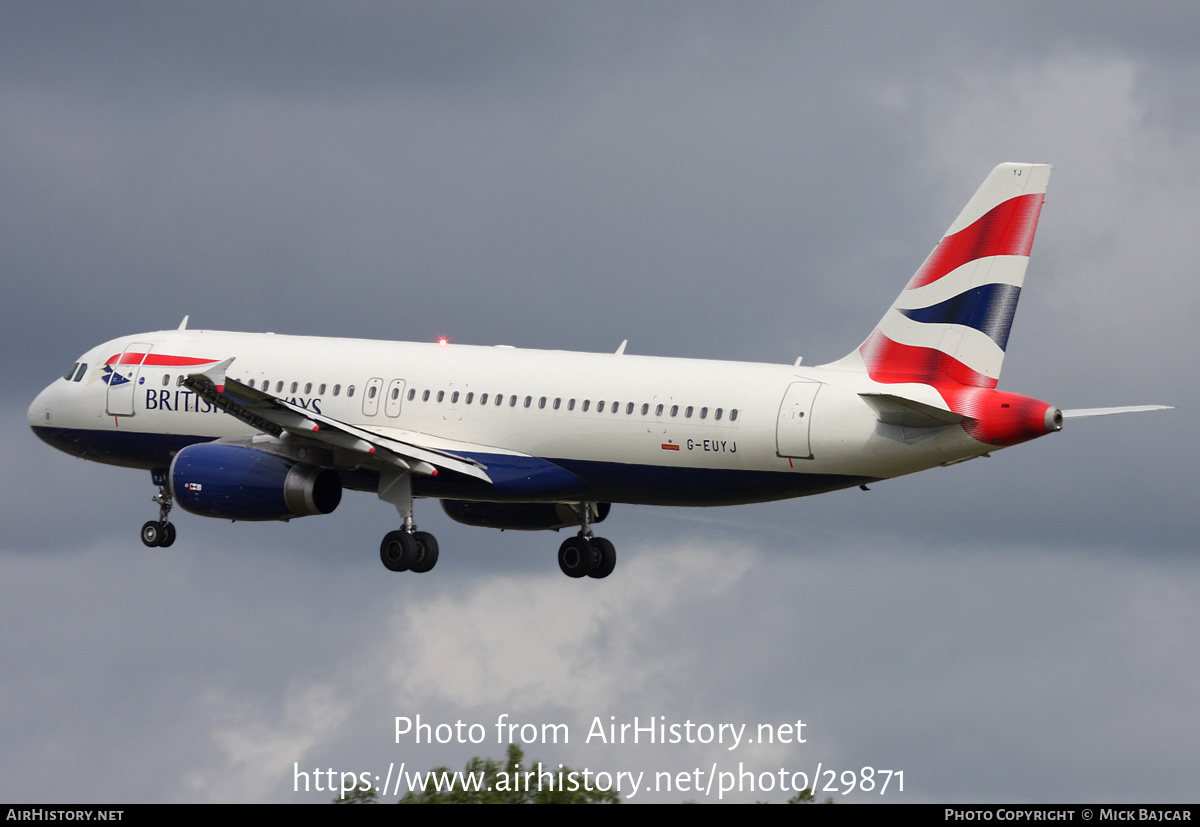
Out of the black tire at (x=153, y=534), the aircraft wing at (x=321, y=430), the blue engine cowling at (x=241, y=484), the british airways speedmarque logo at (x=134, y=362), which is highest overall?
the british airways speedmarque logo at (x=134, y=362)

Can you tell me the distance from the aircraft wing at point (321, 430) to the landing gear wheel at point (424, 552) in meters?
1.82

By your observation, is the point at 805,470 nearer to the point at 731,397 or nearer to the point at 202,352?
the point at 731,397

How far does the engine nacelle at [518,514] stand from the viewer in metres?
59.2

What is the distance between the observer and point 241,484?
53.4m

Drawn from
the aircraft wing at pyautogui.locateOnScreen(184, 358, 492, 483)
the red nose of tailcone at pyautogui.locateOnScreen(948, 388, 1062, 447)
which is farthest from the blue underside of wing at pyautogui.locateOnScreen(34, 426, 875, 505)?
the red nose of tailcone at pyautogui.locateOnScreen(948, 388, 1062, 447)

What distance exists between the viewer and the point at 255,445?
5450 centimetres

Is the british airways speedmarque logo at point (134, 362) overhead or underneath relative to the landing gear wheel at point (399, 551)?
overhead

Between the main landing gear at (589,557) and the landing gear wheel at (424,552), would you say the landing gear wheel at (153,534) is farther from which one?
the main landing gear at (589,557)

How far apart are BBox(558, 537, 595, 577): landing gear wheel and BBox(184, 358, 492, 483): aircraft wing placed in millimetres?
5372

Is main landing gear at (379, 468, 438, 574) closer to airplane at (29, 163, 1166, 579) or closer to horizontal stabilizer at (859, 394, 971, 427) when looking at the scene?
airplane at (29, 163, 1166, 579)

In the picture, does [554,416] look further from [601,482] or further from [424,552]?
[424,552]

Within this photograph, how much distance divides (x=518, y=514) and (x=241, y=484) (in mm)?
9285

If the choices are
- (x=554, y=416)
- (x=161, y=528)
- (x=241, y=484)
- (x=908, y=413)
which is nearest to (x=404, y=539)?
(x=241, y=484)

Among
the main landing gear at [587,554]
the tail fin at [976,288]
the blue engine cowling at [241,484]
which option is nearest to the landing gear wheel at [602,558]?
the main landing gear at [587,554]
